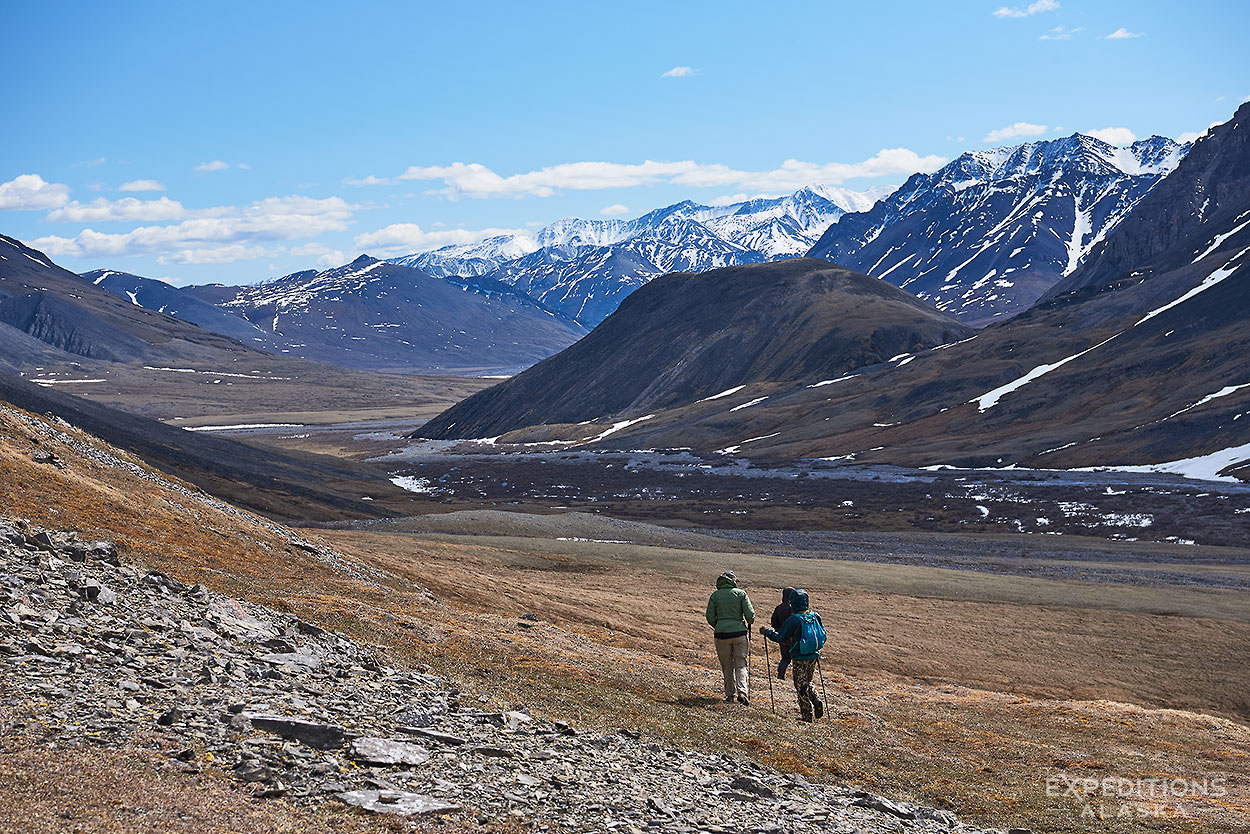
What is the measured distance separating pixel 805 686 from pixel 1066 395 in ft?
431

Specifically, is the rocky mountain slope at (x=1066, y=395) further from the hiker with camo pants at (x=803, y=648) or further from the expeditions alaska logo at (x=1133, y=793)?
the hiker with camo pants at (x=803, y=648)

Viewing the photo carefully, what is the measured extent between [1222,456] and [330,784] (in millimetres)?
109870

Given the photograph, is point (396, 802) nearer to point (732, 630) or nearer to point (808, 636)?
A: point (732, 630)

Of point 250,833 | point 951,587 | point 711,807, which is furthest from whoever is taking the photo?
point 951,587

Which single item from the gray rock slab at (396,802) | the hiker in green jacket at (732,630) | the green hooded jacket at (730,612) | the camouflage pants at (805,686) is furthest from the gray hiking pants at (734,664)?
the gray rock slab at (396,802)

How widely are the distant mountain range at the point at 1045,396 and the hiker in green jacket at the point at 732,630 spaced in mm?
95740

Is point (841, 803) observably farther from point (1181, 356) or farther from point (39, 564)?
point (1181, 356)

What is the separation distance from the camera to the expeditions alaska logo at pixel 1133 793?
13.8 m

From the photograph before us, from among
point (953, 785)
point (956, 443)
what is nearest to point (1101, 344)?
point (956, 443)

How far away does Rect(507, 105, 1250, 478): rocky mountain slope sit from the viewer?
4385 inches

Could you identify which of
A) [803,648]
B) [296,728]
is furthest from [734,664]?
[296,728]

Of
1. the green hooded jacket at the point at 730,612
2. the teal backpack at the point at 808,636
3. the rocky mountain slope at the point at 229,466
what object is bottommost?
the rocky mountain slope at the point at 229,466

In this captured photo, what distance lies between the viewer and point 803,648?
17.8 meters

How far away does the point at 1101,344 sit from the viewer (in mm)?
151000
